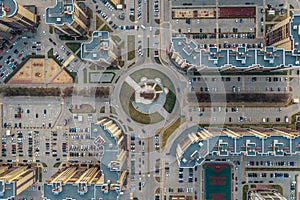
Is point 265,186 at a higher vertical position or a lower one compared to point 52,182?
lower

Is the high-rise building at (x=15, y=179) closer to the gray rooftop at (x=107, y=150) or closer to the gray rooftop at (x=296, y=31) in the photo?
the gray rooftop at (x=107, y=150)

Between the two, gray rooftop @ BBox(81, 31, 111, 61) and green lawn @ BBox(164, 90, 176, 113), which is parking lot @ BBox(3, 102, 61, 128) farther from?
green lawn @ BBox(164, 90, 176, 113)

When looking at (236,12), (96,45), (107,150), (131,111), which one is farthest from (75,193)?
(236,12)

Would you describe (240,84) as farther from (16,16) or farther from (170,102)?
(16,16)

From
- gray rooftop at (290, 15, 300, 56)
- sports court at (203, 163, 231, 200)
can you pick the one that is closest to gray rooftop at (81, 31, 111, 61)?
gray rooftop at (290, 15, 300, 56)

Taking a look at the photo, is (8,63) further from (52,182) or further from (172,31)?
(172,31)

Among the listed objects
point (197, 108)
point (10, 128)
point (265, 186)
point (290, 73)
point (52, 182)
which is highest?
point (290, 73)

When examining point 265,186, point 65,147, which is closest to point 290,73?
point 265,186
